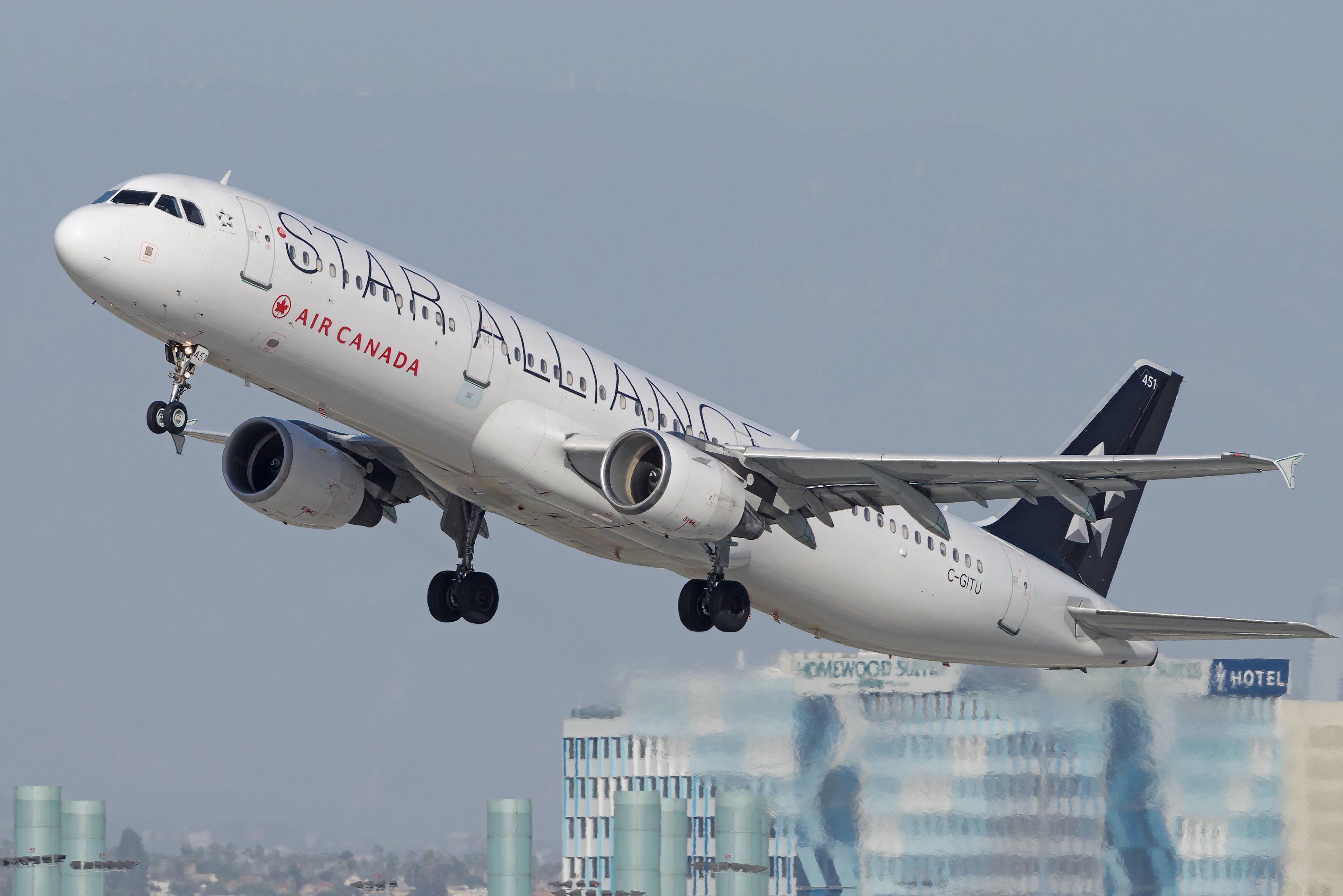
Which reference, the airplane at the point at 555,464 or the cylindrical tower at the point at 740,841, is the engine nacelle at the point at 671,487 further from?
the cylindrical tower at the point at 740,841

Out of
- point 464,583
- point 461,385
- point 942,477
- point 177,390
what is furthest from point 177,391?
point 942,477

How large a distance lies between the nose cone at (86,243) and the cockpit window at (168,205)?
75 centimetres

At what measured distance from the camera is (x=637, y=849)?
237ft

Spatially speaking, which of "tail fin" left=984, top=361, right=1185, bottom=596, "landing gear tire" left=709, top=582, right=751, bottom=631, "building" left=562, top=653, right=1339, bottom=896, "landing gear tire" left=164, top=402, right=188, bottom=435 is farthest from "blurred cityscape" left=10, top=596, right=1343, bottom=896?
"landing gear tire" left=164, top=402, right=188, bottom=435

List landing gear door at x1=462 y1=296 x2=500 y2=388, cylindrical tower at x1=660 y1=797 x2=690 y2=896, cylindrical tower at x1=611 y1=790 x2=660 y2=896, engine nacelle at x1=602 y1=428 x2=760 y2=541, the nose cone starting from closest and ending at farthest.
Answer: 1. the nose cone
2. landing gear door at x1=462 y1=296 x2=500 y2=388
3. engine nacelle at x1=602 y1=428 x2=760 y2=541
4. cylindrical tower at x1=611 y1=790 x2=660 y2=896
5. cylindrical tower at x1=660 y1=797 x2=690 y2=896

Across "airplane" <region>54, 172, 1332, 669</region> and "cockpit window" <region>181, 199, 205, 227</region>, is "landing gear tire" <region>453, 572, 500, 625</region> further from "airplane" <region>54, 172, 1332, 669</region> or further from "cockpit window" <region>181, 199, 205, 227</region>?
"cockpit window" <region>181, 199, 205, 227</region>

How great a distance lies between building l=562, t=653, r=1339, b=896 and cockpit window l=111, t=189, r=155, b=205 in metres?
25.0

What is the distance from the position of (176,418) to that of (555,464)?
6181 millimetres

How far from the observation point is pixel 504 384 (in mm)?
30781

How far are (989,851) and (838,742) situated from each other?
6133mm

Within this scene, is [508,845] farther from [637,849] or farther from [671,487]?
[671,487]

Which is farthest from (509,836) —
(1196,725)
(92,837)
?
(1196,725)

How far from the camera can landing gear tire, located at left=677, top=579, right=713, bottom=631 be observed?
111 feet

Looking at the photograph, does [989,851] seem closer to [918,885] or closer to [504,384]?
[918,885]
